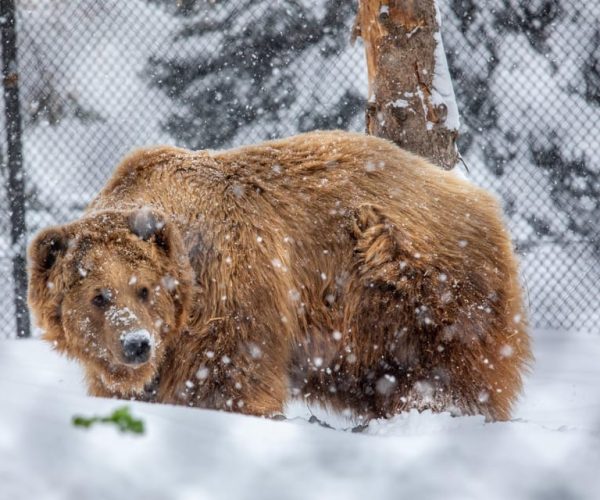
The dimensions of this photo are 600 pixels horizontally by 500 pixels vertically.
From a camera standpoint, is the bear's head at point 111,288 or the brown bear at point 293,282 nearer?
the bear's head at point 111,288

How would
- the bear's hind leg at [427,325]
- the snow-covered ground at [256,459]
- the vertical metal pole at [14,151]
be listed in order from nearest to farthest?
the snow-covered ground at [256,459], the bear's hind leg at [427,325], the vertical metal pole at [14,151]

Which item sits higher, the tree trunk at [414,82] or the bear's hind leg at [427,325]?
the tree trunk at [414,82]

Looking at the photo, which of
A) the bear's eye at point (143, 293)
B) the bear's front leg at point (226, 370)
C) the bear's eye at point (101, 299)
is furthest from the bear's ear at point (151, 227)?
the bear's front leg at point (226, 370)

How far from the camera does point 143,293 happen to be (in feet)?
12.1

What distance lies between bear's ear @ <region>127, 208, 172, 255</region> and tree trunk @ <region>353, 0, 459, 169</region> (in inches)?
88.2

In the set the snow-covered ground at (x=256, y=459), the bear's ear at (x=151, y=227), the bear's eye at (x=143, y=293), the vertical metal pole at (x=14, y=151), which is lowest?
the vertical metal pole at (x=14, y=151)

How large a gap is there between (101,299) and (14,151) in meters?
4.03

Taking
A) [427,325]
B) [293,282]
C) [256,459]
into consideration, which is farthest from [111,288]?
[256,459]

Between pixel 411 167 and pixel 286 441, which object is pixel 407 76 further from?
pixel 286 441

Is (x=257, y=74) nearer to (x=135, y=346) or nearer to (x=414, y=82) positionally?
(x=414, y=82)

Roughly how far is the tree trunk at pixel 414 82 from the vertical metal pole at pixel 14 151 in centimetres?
327

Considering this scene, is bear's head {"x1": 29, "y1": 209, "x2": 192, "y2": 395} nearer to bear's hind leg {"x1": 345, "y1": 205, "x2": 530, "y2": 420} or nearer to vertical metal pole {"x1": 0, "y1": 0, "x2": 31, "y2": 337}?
bear's hind leg {"x1": 345, "y1": 205, "x2": 530, "y2": 420}

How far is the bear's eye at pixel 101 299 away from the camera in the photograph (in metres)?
3.60

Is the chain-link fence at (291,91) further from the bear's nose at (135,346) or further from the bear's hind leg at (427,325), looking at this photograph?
the bear's nose at (135,346)
